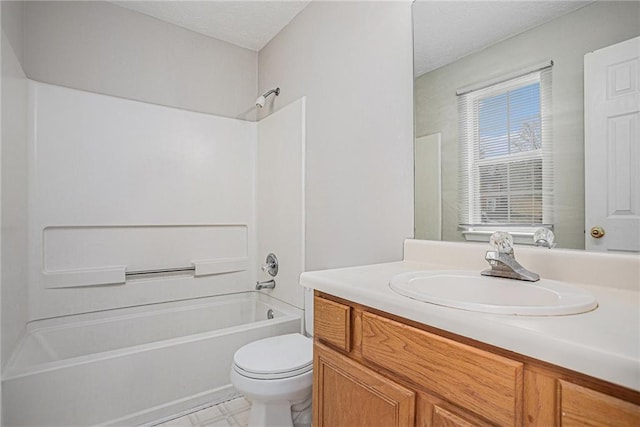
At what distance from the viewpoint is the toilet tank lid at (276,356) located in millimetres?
1433

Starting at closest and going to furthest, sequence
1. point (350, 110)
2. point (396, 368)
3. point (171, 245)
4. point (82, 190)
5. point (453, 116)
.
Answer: point (396, 368) < point (453, 116) < point (350, 110) < point (82, 190) < point (171, 245)

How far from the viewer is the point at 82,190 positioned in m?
2.04

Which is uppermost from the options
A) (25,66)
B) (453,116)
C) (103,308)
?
(25,66)

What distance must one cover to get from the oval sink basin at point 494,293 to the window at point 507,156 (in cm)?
25

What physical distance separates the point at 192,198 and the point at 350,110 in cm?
137

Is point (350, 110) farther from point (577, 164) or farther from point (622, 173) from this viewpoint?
point (622, 173)

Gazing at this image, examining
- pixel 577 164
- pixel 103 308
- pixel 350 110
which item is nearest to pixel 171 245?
pixel 103 308

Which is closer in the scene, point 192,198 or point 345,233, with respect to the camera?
point 345,233

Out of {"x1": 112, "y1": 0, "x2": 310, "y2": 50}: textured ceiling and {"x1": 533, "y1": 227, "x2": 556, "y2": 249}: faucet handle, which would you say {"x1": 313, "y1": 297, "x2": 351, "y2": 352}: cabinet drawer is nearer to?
{"x1": 533, "y1": 227, "x2": 556, "y2": 249}: faucet handle

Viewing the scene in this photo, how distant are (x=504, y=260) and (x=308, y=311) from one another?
1.33 meters

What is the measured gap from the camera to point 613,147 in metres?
0.89

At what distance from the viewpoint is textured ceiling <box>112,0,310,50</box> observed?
84.9 inches

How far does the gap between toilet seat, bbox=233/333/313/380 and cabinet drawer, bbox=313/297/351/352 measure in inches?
17.9

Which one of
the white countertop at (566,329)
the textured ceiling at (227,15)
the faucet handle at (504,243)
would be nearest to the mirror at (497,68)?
the faucet handle at (504,243)
